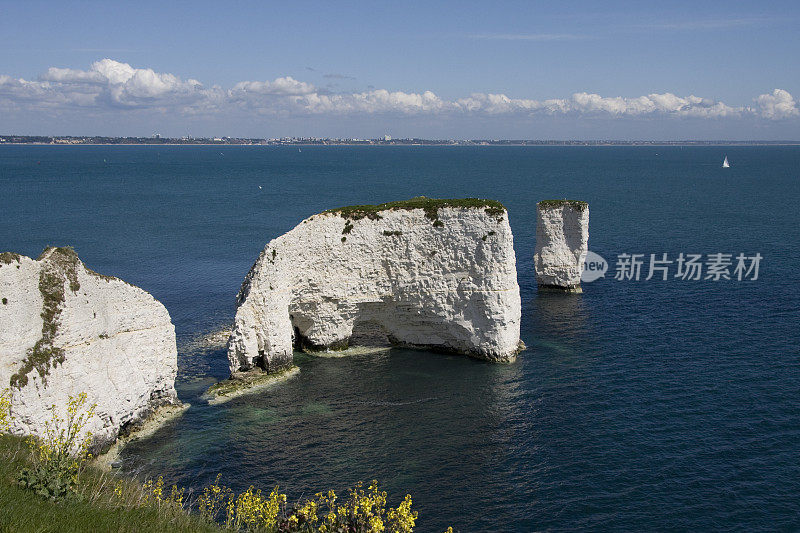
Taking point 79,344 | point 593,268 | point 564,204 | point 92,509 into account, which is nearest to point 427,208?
point 564,204

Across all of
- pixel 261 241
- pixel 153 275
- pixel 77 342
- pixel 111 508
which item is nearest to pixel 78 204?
pixel 261 241

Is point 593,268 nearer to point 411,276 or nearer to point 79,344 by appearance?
point 411,276

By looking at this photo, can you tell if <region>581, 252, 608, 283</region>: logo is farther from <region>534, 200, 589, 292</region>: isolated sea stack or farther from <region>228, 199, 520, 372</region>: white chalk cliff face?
<region>228, 199, 520, 372</region>: white chalk cliff face

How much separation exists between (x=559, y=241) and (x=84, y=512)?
172ft

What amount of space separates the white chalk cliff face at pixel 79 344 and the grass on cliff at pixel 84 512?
937 centimetres

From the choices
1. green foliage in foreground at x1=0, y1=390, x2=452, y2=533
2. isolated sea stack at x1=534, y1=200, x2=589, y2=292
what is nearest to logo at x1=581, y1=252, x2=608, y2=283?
isolated sea stack at x1=534, y1=200, x2=589, y2=292

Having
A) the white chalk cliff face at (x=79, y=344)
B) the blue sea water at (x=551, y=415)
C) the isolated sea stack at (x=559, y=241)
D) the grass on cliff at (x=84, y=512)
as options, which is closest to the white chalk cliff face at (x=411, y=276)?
the blue sea water at (x=551, y=415)

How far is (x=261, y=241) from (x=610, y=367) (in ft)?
180

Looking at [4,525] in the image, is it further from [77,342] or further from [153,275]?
[153,275]

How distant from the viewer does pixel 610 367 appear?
4034 centimetres

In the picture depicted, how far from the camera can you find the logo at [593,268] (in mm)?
64562

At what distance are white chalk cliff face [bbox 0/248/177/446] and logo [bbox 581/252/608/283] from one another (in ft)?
142

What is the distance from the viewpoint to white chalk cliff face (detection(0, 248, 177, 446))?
27672mm

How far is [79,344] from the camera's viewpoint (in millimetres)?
30203
